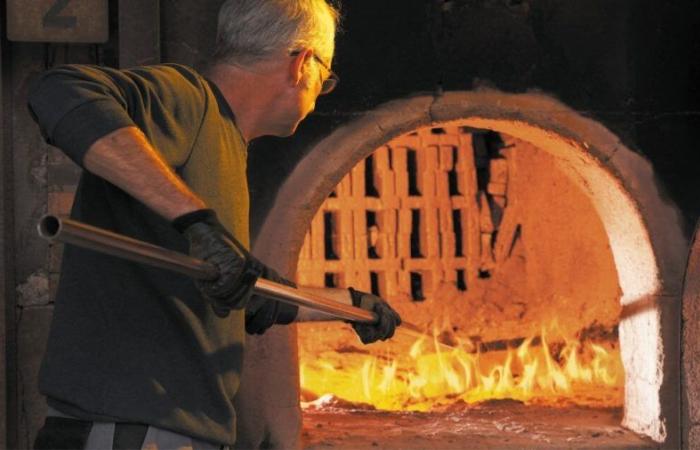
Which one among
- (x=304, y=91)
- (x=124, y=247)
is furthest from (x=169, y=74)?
(x=124, y=247)

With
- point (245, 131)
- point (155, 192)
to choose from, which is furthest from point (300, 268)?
point (155, 192)

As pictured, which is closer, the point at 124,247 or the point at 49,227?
the point at 49,227

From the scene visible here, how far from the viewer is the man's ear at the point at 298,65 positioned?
237 cm

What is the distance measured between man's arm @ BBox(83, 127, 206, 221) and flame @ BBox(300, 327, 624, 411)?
295 cm

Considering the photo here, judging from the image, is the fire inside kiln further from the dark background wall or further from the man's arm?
the man's arm

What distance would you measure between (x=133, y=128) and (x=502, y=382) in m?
3.32

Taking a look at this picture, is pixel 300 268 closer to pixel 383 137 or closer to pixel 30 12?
pixel 383 137

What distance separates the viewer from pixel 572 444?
3949mm

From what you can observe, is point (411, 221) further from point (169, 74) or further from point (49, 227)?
point (49, 227)

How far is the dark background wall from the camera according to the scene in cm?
375

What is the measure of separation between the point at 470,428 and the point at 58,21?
1903 millimetres

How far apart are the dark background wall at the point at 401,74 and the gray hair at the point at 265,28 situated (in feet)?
4.67

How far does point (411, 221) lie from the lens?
541 cm

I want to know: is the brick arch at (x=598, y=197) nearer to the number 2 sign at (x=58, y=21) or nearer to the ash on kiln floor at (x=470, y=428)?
the ash on kiln floor at (x=470, y=428)
